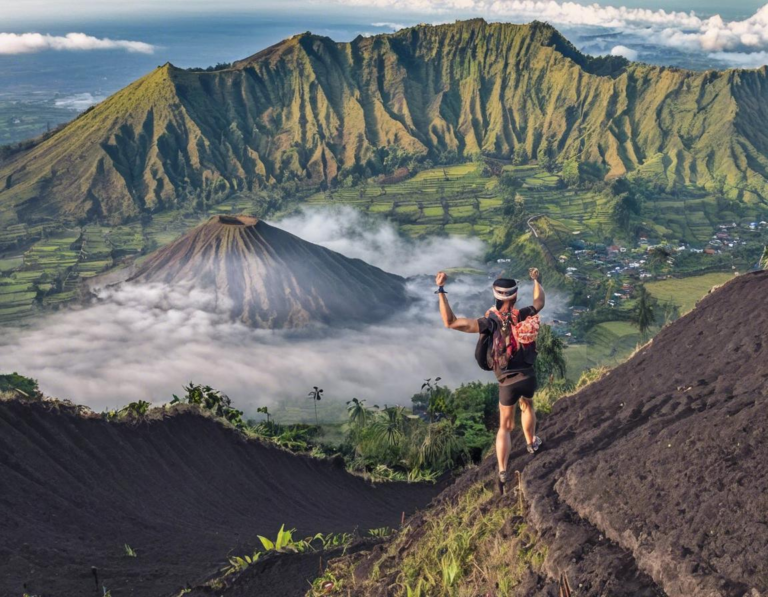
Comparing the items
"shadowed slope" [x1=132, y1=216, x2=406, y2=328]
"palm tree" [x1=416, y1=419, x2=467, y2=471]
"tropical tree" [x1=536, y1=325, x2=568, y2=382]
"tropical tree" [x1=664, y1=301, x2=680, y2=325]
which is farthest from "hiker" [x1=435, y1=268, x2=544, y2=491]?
"shadowed slope" [x1=132, y1=216, x2=406, y2=328]

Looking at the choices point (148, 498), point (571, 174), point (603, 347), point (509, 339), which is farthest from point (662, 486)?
point (571, 174)

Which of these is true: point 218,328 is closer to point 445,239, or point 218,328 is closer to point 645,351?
point 445,239

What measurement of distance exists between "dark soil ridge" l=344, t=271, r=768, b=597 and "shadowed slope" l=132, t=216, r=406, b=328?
237 feet

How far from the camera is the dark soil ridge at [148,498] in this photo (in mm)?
13940

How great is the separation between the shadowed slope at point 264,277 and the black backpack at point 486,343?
73617 mm

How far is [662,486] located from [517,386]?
2.46 meters

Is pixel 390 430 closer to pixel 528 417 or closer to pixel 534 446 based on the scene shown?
pixel 534 446

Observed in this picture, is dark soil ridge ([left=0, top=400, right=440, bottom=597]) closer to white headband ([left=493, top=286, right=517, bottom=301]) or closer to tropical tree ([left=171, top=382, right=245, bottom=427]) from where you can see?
tropical tree ([left=171, top=382, right=245, bottom=427])

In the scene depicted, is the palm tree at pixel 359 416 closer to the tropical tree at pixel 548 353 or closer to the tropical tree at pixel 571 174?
the tropical tree at pixel 548 353

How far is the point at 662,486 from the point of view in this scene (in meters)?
9.23

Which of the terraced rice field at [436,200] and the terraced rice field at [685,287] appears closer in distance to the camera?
the terraced rice field at [685,287]

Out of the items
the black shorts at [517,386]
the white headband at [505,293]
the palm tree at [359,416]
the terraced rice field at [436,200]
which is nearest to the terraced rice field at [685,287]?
the terraced rice field at [436,200]

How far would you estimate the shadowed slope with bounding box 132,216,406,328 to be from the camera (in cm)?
8531

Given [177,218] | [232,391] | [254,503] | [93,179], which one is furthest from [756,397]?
[93,179]
